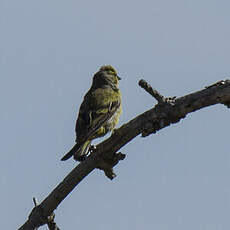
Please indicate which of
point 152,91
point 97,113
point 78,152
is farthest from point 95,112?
point 152,91

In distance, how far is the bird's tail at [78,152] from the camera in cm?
945

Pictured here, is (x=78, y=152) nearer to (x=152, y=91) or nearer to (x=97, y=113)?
(x=97, y=113)

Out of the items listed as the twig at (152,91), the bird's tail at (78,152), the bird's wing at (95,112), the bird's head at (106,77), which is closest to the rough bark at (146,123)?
the twig at (152,91)

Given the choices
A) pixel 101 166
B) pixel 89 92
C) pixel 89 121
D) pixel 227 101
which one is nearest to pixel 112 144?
pixel 101 166

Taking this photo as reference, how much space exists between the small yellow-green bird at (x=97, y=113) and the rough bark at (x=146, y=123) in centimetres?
183

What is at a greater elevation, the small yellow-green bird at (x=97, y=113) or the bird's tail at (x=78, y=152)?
the small yellow-green bird at (x=97, y=113)

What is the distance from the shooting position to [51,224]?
762 cm

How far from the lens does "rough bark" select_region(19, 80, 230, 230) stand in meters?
7.30

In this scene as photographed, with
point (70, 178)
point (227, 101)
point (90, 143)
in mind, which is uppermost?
point (90, 143)

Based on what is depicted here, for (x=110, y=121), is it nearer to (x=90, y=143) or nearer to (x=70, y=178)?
(x=90, y=143)

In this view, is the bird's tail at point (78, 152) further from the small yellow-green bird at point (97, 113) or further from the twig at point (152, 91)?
the twig at point (152, 91)

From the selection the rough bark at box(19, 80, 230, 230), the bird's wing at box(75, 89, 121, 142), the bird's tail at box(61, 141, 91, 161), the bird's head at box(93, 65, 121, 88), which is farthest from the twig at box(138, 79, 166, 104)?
the bird's head at box(93, 65, 121, 88)

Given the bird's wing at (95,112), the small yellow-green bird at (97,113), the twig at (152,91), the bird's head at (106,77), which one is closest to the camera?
the twig at (152,91)

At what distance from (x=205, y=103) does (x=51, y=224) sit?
7.19ft
